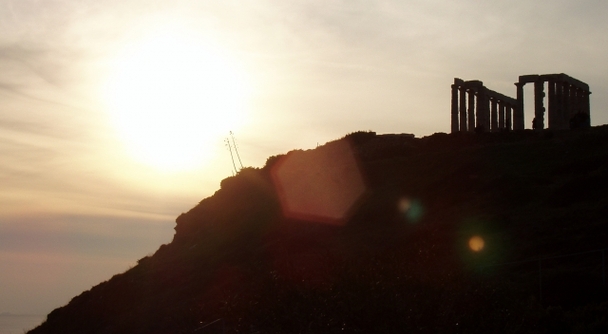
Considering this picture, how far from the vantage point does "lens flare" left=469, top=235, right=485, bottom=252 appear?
3136cm

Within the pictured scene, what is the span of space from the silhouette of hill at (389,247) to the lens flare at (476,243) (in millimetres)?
162

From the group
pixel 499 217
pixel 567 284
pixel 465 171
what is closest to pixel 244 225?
pixel 465 171

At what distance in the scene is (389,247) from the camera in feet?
112

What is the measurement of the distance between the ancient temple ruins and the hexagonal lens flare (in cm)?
1350

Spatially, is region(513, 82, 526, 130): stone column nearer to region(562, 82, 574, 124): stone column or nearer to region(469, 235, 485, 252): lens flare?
region(562, 82, 574, 124): stone column

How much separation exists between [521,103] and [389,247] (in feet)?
128

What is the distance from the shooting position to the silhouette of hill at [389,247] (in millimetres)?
Answer: 17953

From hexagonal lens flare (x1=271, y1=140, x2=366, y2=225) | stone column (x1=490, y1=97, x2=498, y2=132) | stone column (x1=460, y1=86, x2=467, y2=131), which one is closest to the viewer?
hexagonal lens flare (x1=271, y1=140, x2=366, y2=225)

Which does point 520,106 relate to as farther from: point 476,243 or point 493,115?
point 476,243

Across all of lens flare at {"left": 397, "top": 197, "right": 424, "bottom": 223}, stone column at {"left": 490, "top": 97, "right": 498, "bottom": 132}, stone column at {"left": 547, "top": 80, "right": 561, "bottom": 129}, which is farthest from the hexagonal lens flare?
stone column at {"left": 547, "top": 80, "right": 561, "bottom": 129}

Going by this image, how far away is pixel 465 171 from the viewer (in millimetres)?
46250

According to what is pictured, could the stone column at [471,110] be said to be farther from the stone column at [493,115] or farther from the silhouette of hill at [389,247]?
the silhouette of hill at [389,247]

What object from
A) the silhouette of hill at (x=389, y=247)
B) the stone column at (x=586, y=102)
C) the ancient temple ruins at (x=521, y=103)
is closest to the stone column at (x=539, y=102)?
the ancient temple ruins at (x=521, y=103)

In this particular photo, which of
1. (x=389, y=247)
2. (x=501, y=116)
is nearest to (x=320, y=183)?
(x=389, y=247)
